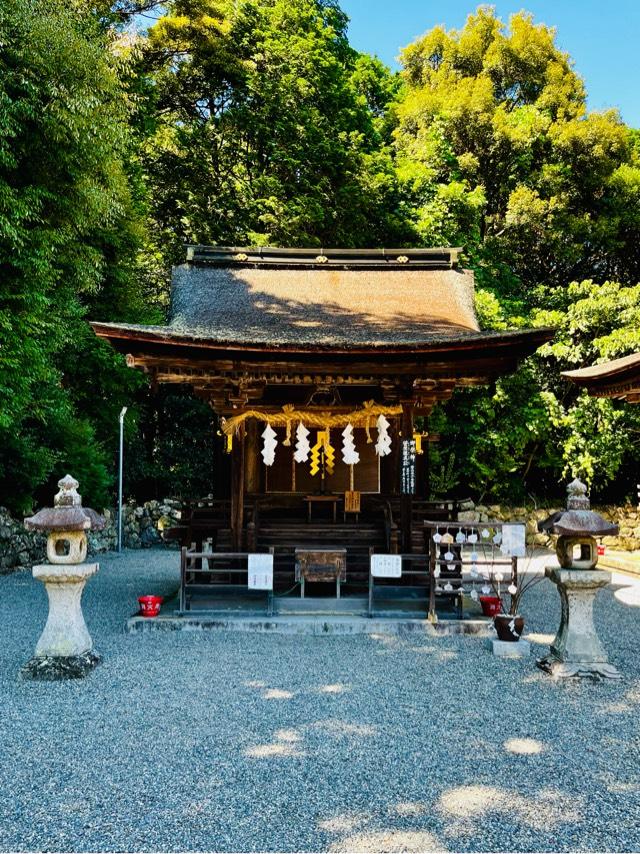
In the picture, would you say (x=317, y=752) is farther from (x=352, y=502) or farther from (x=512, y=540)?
(x=352, y=502)

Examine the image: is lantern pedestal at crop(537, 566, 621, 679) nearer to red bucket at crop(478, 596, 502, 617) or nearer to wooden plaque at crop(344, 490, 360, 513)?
red bucket at crop(478, 596, 502, 617)

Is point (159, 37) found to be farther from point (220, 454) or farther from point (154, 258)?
point (220, 454)

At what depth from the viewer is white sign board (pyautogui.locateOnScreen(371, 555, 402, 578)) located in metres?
6.66

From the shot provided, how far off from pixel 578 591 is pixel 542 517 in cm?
1109

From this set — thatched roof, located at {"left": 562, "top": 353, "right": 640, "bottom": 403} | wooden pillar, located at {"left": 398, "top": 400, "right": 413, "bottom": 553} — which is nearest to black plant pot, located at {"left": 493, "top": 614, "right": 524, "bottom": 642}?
wooden pillar, located at {"left": 398, "top": 400, "right": 413, "bottom": 553}

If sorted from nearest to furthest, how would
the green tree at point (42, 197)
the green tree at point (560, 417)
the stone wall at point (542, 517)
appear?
the green tree at point (42, 197), the stone wall at point (542, 517), the green tree at point (560, 417)

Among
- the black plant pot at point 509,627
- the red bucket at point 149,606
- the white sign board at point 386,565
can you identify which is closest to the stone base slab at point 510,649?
the black plant pot at point 509,627

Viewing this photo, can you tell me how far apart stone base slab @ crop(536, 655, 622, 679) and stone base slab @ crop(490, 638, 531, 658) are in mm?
611

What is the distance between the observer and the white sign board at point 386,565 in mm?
6656

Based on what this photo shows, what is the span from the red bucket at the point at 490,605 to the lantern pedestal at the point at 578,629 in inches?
64.8

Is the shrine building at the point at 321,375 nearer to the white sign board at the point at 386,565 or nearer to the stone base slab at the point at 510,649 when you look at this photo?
the white sign board at the point at 386,565

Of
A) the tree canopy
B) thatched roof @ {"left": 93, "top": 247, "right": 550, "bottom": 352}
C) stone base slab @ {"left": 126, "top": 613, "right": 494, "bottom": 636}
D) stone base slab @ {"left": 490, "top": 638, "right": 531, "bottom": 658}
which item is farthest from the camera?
the tree canopy

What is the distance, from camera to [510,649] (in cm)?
585

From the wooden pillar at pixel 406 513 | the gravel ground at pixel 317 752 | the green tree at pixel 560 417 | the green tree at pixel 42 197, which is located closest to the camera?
the gravel ground at pixel 317 752
